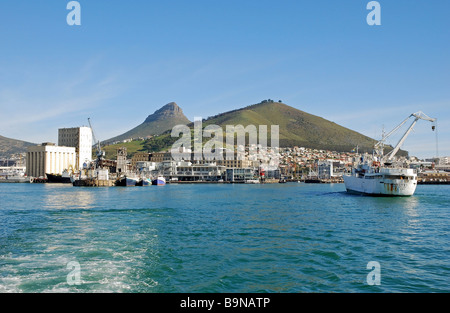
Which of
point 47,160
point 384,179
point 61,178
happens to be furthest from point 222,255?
point 47,160

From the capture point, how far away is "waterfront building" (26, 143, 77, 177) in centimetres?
16088

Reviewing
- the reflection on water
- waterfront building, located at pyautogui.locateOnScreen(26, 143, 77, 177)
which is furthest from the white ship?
waterfront building, located at pyautogui.locateOnScreen(26, 143, 77, 177)

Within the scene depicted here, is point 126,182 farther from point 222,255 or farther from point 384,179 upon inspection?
point 222,255

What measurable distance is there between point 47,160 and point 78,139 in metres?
20.6

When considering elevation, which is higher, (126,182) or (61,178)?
(61,178)

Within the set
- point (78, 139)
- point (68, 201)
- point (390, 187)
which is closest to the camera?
point (68, 201)

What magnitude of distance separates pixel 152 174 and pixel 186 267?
153040 millimetres

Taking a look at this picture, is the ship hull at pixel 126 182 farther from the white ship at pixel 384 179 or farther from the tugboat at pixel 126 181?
the white ship at pixel 384 179

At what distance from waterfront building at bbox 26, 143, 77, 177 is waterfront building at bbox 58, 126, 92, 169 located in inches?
289

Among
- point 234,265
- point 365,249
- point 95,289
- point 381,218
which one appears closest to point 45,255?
point 95,289

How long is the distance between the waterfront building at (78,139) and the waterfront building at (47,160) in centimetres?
735

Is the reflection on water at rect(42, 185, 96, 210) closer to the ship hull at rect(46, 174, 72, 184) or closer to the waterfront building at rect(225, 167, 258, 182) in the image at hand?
the ship hull at rect(46, 174, 72, 184)

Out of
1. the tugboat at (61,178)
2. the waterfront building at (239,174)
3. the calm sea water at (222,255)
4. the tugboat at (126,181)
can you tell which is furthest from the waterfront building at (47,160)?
the calm sea water at (222,255)

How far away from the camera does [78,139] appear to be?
17625 centimetres
